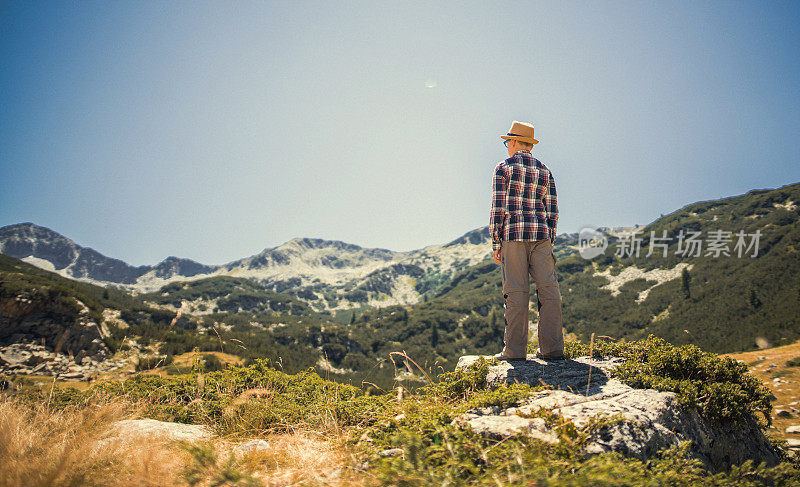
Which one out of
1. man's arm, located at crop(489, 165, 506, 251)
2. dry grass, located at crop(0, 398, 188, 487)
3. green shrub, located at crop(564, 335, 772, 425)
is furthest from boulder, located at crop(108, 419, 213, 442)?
green shrub, located at crop(564, 335, 772, 425)

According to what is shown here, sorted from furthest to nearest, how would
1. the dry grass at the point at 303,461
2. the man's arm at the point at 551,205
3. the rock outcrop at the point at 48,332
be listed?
the rock outcrop at the point at 48,332 < the man's arm at the point at 551,205 < the dry grass at the point at 303,461

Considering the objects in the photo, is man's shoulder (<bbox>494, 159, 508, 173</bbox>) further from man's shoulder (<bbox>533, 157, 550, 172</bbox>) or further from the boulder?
the boulder

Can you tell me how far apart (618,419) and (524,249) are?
301 centimetres

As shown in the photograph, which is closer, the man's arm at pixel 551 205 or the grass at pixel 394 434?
the grass at pixel 394 434

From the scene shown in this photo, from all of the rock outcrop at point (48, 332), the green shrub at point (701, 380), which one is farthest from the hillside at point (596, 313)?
the green shrub at point (701, 380)

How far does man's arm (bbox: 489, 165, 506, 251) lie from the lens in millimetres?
5238

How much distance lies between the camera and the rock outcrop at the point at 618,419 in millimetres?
2434

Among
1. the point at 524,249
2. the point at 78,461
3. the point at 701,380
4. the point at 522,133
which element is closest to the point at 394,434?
the point at 78,461

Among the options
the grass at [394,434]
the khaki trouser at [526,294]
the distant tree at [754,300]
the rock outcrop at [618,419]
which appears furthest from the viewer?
the distant tree at [754,300]

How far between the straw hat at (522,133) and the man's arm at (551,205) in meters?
0.75

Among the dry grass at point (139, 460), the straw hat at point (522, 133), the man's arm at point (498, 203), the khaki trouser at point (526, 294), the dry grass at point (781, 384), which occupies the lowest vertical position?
the dry grass at point (781, 384)

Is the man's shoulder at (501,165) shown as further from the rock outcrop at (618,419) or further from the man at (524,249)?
the rock outcrop at (618,419)

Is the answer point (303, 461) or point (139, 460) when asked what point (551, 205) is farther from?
point (139, 460)

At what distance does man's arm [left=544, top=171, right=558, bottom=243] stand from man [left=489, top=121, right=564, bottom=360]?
2 cm
